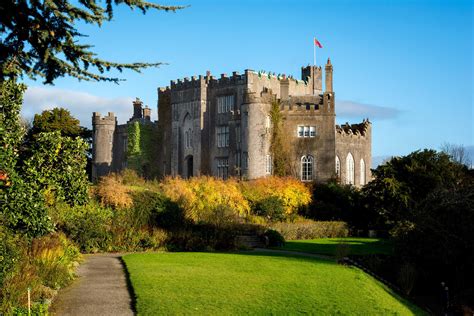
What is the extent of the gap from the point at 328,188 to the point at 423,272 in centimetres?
2032

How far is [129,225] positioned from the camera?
2719 cm

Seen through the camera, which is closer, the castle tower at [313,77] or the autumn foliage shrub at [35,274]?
the autumn foliage shrub at [35,274]

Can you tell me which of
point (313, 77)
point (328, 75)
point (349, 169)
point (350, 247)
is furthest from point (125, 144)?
point (350, 247)

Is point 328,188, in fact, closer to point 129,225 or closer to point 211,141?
point 211,141

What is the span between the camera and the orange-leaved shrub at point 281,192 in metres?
38.5

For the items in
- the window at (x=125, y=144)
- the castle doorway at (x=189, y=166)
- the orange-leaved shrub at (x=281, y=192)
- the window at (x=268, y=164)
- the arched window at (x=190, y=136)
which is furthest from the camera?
the window at (x=125, y=144)

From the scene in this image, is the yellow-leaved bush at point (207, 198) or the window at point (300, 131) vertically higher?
the window at point (300, 131)

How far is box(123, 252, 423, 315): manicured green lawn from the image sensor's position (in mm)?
13922

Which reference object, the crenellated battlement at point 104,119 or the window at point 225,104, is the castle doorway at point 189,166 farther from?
the crenellated battlement at point 104,119

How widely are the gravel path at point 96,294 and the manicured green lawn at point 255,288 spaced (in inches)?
13.5

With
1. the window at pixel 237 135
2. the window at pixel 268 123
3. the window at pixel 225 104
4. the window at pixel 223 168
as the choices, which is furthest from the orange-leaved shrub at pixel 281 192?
the window at pixel 225 104

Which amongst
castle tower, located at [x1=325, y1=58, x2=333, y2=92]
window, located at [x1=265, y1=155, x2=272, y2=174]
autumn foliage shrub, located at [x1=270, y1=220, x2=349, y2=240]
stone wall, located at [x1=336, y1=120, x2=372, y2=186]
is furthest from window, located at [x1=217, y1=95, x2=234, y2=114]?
autumn foliage shrub, located at [x1=270, y1=220, x2=349, y2=240]

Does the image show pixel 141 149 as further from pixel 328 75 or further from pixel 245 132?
pixel 328 75

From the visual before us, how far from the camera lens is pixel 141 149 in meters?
54.7
